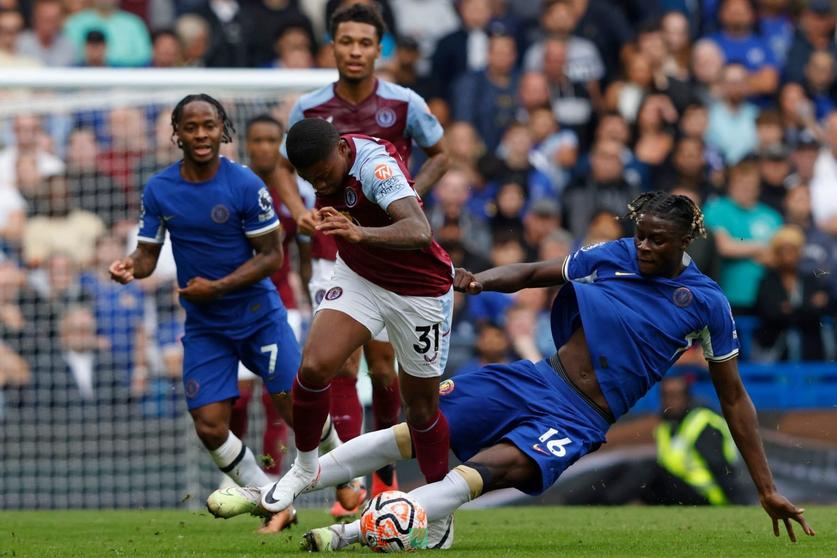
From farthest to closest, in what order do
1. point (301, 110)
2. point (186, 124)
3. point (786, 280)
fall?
point (786, 280) < point (301, 110) < point (186, 124)

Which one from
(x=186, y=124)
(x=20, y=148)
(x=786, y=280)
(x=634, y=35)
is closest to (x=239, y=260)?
(x=186, y=124)

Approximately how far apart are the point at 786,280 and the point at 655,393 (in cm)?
239

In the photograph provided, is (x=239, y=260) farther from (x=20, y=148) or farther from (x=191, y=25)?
(x=191, y=25)

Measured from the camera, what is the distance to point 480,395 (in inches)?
322

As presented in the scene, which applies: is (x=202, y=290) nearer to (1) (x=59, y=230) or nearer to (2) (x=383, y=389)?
(2) (x=383, y=389)

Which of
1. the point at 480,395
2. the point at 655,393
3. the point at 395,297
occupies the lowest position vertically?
the point at 655,393

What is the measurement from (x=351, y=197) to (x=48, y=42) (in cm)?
985

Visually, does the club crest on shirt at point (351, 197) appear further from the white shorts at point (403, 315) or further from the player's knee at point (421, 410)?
the player's knee at point (421, 410)

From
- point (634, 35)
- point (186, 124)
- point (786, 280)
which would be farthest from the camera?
point (634, 35)

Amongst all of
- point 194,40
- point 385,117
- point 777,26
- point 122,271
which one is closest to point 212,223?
point 122,271

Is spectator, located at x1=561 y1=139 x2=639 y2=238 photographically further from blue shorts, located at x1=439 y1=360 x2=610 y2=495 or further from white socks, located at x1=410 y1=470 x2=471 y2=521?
white socks, located at x1=410 y1=470 x2=471 y2=521

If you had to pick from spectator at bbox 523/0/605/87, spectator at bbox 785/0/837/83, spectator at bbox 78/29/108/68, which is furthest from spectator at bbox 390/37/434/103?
spectator at bbox 785/0/837/83

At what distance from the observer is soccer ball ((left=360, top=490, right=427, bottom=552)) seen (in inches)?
287

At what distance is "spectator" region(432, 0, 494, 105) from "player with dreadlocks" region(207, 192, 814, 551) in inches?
341
